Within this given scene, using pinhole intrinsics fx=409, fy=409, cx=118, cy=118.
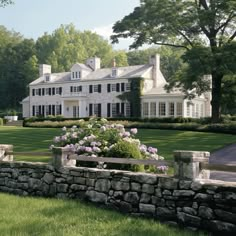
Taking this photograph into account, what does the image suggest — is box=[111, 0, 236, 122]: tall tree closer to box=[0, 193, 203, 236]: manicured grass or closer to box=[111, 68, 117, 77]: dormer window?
box=[111, 68, 117, 77]: dormer window

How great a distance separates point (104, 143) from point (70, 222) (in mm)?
3821

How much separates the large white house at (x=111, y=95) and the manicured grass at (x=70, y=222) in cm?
3362

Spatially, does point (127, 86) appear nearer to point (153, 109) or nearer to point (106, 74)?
point (153, 109)

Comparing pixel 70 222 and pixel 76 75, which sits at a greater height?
pixel 76 75

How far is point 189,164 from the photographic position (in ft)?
20.9

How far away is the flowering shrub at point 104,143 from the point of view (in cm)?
941

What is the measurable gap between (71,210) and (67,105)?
4538cm

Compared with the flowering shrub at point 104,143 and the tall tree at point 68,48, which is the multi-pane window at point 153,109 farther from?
the flowering shrub at point 104,143

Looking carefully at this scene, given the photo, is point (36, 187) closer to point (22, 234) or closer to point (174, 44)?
point (22, 234)

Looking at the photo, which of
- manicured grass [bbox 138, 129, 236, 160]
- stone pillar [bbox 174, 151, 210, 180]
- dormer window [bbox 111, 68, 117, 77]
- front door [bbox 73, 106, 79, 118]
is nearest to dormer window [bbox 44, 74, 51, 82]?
front door [bbox 73, 106, 79, 118]

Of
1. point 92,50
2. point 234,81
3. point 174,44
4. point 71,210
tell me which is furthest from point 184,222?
point 92,50

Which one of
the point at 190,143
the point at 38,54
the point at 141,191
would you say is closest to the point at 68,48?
the point at 38,54

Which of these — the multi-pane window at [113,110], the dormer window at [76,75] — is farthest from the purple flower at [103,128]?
the dormer window at [76,75]

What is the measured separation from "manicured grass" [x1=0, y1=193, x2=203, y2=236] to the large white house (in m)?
33.6
